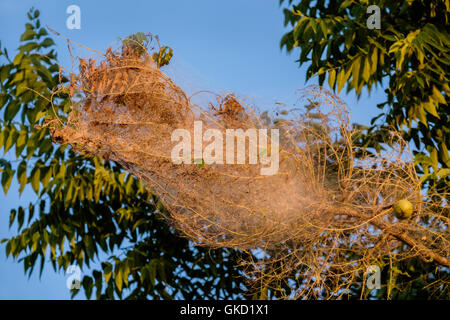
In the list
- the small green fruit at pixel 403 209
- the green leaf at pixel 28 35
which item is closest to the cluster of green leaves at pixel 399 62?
the small green fruit at pixel 403 209

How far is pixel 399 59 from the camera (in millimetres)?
2990

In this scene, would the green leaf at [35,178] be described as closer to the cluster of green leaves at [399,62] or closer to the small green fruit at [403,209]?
the cluster of green leaves at [399,62]

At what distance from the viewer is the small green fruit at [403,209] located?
2.55m

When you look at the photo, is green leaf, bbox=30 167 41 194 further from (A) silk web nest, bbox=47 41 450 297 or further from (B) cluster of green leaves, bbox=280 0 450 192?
(B) cluster of green leaves, bbox=280 0 450 192

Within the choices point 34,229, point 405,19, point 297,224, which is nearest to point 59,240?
point 34,229

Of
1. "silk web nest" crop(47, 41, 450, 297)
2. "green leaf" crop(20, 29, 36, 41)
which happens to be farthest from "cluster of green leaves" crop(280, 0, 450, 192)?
"green leaf" crop(20, 29, 36, 41)

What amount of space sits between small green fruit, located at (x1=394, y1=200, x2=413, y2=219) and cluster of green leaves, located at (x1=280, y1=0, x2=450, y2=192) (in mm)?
509

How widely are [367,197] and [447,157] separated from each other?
885 millimetres

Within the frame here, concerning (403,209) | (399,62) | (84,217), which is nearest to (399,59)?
(399,62)

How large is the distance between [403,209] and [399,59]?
0.93 meters

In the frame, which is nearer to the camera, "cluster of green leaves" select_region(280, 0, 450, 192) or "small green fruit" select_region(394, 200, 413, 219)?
"small green fruit" select_region(394, 200, 413, 219)

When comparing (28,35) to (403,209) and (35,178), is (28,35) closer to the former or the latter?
(35,178)

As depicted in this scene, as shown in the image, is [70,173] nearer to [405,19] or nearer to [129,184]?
[129,184]

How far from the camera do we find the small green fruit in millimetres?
2549
